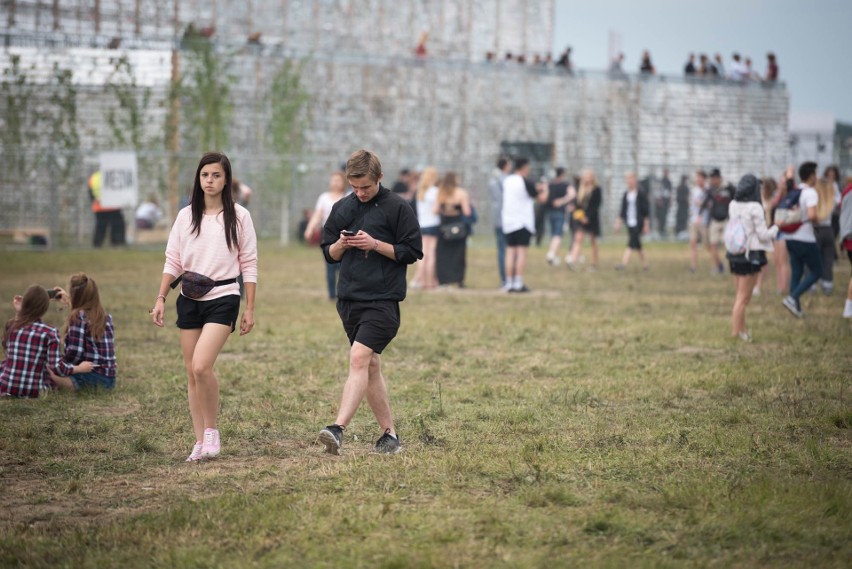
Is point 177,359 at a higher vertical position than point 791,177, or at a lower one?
lower

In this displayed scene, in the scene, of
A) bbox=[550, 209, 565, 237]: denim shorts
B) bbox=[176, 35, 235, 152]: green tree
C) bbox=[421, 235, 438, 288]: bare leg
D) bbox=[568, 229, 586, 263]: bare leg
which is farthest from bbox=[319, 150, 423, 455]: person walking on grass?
bbox=[176, 35, 235, 152]: green tree

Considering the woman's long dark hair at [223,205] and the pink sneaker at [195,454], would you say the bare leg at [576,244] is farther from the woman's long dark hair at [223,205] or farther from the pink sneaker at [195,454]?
the pink sneaker at [195,454]

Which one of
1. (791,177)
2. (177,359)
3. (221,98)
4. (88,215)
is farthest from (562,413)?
(221,98)

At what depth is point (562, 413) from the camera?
9.26 m

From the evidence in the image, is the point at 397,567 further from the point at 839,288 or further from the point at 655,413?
the point at 839,288

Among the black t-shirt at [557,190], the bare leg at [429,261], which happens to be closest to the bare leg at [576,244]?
the black t-shirt at [557,190]

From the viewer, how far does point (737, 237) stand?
13539 millimetres

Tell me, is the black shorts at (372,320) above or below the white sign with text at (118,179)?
below

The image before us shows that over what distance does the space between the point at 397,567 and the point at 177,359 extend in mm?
7508

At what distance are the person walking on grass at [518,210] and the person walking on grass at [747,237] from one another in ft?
20.6

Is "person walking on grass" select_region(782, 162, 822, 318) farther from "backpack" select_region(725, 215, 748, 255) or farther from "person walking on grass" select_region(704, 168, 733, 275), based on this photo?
"person walking on grass" select_region(704, 168, 733, 275)

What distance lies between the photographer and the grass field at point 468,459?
18.9 ft

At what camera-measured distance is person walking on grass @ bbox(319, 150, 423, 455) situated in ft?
25.0

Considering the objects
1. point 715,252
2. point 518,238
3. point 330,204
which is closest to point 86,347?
point 330,204
